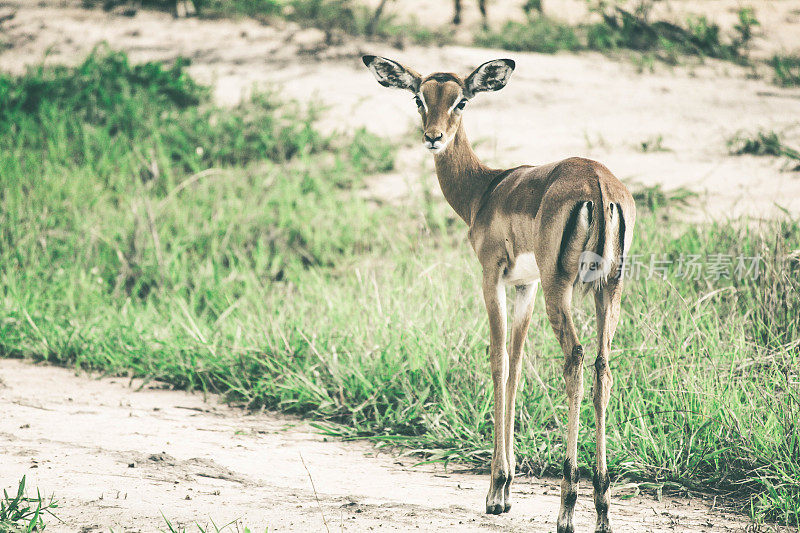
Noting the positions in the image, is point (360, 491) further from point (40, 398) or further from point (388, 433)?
point (40, 398)

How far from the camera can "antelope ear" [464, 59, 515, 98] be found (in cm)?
322

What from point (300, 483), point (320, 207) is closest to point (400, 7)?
point (320, 207)

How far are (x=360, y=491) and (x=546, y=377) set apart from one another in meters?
1.20

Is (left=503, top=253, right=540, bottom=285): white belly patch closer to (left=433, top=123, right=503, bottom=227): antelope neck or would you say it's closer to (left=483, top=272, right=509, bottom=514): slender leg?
(left=483, top=272, right=509, bottom=514): slender leg

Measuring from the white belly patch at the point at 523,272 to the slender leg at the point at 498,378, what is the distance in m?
0.05

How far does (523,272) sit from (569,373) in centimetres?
49

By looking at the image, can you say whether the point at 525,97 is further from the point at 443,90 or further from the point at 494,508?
the point at 494,508

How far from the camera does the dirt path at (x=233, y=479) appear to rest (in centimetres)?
299

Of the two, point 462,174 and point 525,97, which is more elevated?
point 462,174

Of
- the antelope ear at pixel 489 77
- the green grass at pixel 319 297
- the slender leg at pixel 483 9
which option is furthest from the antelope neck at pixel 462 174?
the slender leg at pixel 483 9

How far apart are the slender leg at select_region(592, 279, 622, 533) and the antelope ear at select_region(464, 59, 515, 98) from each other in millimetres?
985

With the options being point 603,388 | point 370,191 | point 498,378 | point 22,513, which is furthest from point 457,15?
point 22,513

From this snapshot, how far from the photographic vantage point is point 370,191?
7.09 meters

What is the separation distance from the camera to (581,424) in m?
3.89
